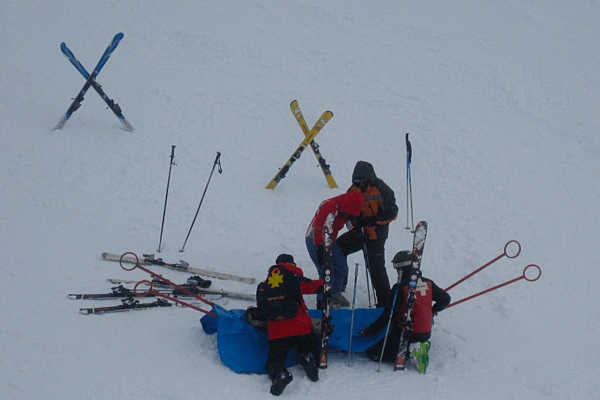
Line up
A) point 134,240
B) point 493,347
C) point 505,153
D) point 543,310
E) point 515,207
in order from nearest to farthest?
1. point 493,347
2. point 543,310
3. point 134,240
4. point 515,207
5. point 505,153

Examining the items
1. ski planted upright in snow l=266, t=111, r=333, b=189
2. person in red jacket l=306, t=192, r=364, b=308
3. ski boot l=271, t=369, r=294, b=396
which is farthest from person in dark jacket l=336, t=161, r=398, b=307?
ski planted upright in snow l=266, t=111, r=333, b=189

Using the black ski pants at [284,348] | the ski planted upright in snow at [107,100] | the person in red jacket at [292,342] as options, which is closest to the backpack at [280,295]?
the person in red jacket at [292,342]

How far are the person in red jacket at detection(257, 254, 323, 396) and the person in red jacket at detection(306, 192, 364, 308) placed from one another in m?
0.46

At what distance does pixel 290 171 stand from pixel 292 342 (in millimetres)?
4636

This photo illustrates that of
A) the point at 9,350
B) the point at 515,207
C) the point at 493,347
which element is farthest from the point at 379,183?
the point at 9,350

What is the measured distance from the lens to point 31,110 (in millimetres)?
9703

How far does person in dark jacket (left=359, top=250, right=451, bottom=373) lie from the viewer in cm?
457

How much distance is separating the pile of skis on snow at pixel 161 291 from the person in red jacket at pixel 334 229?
89 cm

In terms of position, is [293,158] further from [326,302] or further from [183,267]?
[326,302]

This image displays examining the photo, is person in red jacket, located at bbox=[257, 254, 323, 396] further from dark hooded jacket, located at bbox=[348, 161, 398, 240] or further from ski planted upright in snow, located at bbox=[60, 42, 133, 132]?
ski planted upright in snow, located at bbox=[60, 42, 133, 132]

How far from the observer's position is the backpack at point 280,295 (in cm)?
448

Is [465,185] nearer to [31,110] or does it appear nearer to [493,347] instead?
[493,347]

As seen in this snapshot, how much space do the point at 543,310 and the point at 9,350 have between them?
5131 millimetres

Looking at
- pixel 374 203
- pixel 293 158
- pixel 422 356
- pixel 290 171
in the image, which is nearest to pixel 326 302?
pixel 422 356
